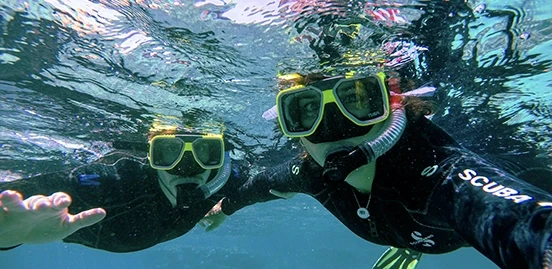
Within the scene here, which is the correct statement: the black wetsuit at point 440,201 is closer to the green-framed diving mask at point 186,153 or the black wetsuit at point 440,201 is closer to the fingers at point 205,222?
the green-framed diving mask at point 186,153

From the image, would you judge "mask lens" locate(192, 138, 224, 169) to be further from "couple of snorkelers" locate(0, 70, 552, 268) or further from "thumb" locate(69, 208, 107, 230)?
"thumb" locate(69, 208, 107, 230)

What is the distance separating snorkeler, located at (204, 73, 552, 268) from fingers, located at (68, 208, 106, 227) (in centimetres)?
254

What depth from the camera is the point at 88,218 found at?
388 centimetres

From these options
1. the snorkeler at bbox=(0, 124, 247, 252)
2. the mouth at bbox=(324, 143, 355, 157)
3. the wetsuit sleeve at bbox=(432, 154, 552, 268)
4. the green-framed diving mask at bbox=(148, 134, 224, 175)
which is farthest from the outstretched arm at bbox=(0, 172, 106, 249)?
the wetsuit sleeve at bbox=(432, 154, 552, 268)

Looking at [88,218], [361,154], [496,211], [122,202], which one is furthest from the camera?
[122,202]

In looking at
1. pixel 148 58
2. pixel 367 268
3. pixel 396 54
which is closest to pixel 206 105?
pixel 148 58

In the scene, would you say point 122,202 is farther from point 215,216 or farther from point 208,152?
point 215,216

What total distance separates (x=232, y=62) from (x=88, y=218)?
14.5 ft

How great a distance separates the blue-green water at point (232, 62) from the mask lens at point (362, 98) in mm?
1493

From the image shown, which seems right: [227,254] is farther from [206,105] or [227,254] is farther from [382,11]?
[382,11]

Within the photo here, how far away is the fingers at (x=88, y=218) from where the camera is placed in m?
3.82

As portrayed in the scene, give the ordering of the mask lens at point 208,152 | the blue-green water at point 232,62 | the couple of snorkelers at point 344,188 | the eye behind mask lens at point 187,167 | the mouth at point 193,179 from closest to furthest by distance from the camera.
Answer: the couple of snorkelers at point 344,188 < the blue-green water at point 232,62 < the mouth at point 193,179 < the eye behind mask lens at point 187,167 < the mask lens at point 208,152

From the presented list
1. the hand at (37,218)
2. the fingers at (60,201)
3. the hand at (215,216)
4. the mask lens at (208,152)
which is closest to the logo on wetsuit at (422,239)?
the hand at (37,218)

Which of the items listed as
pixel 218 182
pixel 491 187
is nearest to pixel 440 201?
pixel 491 187
